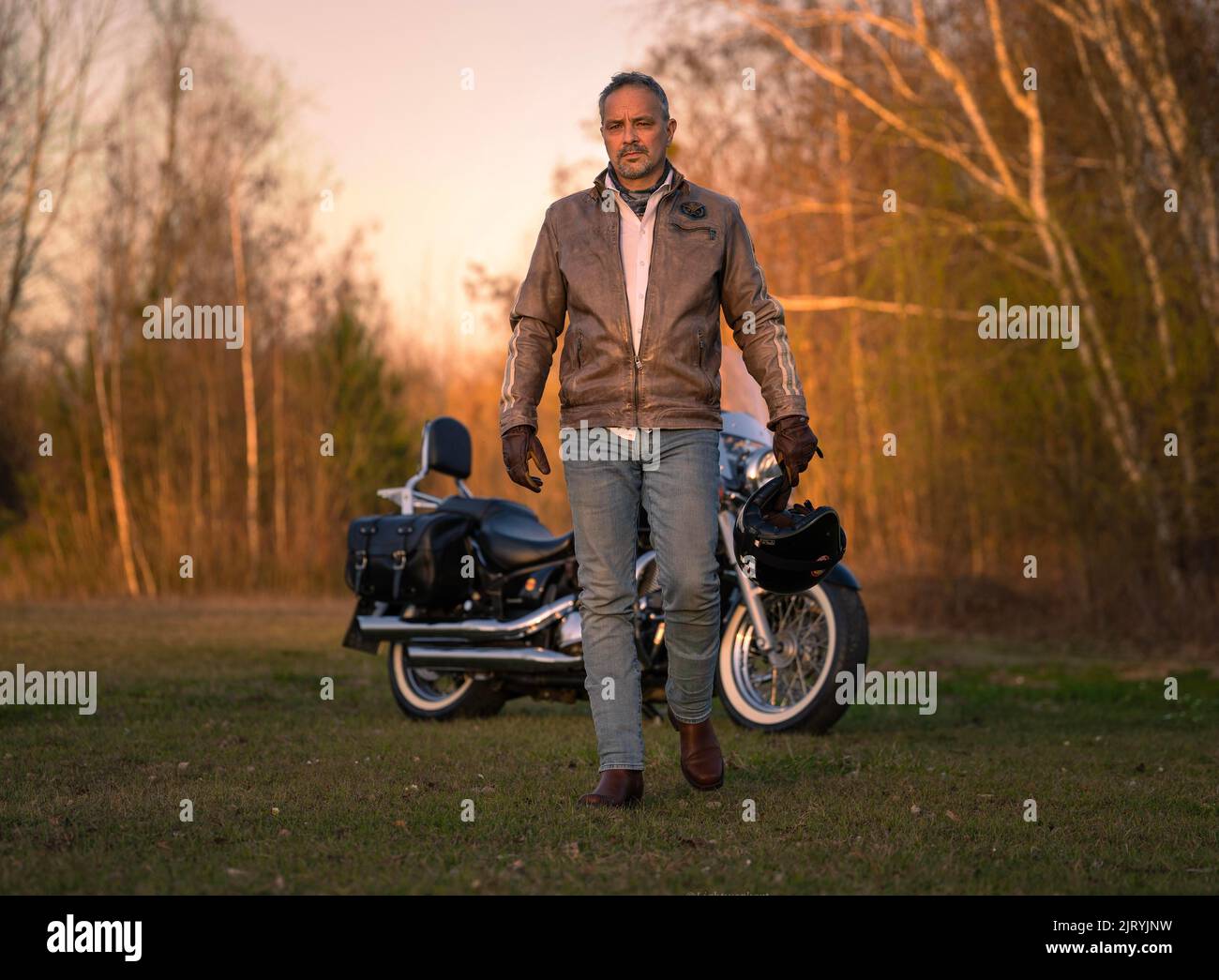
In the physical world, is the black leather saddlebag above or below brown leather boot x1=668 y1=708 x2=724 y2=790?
above

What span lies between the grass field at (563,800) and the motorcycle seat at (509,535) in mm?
798

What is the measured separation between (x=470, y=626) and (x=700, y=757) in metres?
2.51

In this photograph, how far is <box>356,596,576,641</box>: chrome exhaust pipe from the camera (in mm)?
6996

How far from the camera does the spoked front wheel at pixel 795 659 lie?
6.39 meters

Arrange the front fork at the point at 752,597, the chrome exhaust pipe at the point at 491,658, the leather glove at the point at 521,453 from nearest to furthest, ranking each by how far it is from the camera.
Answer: the leather glove at the point at 521,453 < the front fork at the point at 752,597 < the chrome exhaust pipe at the point at 491,658

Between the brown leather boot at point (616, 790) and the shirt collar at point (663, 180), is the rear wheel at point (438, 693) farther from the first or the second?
the shirt collar at point (663, 180)

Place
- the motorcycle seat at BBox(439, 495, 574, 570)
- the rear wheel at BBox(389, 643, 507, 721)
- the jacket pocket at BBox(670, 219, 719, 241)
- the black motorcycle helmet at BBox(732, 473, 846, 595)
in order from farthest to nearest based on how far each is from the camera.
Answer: the rear wheel at BBox(389, 643, 507, 721) < the motorcycle seat at BBox(439, 495, 574, 570) < the black motorcycle helmet at BBox(732, 473, 846, 595) < the jacket pocket at BBox(670, 219, 719, 241)

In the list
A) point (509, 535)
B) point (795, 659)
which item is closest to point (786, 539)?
point (795, 659)

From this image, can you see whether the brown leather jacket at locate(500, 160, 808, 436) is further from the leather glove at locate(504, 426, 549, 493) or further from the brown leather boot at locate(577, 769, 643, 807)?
the brown leather boot at locate(577, 769, 643, 807)

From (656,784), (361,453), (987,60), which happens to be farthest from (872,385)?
(656,784)

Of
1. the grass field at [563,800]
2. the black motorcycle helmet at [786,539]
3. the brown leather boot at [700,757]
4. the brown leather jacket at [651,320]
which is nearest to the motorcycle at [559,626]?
the grass field at [563,800]

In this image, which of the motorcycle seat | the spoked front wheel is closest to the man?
the spoked front wheel
